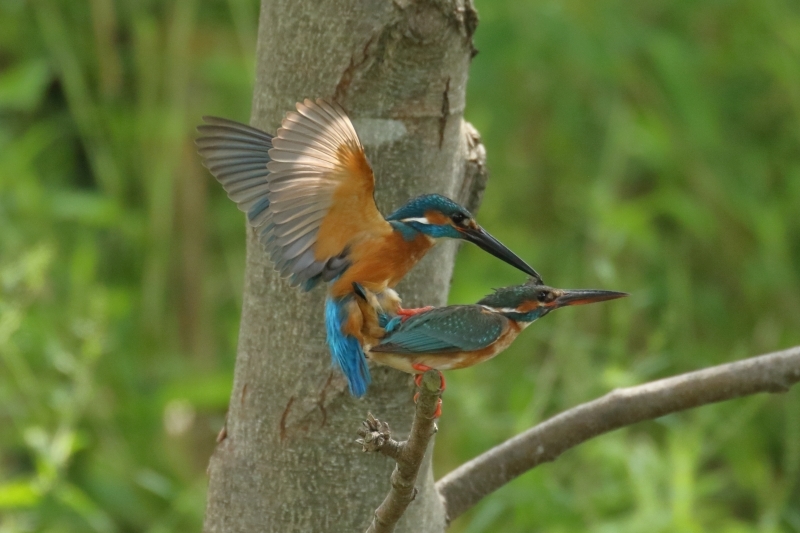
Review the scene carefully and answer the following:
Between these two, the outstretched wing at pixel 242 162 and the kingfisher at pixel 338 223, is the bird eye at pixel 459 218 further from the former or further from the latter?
the outstretched wing at pixel 242 162

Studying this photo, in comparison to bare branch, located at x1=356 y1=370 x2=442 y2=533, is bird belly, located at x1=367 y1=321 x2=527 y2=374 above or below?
above

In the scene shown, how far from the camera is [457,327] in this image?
1.13 m

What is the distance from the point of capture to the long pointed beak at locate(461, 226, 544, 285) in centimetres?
124

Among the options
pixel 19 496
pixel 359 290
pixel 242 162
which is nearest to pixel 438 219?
pixel 359 290

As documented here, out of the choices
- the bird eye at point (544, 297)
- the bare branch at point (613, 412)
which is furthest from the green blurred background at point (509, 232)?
the bird eye at point (544, 297)

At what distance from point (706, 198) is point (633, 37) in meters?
0.59

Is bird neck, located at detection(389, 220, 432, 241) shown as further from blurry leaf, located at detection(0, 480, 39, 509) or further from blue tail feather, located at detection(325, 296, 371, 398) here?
blurry leaf, located at detection(0, 480, 39, 509)

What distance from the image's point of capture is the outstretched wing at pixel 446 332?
43.8 inches

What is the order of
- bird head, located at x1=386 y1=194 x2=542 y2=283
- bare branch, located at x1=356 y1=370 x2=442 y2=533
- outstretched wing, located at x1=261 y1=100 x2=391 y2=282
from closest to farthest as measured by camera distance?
1. bare branch, located at x1=356 y1=370 x2=442 y2=533
2. outstretched wing, located at x1=261 y1=100 x2=391 y2=282
3. bird head, located at x1=386 y1=194 x2=542 y2=283

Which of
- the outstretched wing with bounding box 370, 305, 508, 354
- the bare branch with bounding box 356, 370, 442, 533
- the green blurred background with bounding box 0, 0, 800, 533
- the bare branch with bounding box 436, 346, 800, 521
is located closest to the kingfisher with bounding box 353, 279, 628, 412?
the outstretched wing with bounding box 370, 305, 508, 354

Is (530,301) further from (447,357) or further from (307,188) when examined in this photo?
(307,188)

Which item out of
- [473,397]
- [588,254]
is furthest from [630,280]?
[473,397]

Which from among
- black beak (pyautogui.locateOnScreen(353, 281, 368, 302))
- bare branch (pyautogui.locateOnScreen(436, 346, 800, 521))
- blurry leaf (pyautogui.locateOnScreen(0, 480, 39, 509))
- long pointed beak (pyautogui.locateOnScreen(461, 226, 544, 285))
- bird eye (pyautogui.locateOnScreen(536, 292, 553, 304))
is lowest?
blurry leaf (pyautogui.locateOnScreen(0, 480, 39, 509))

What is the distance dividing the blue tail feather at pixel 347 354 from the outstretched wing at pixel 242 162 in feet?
0.66
